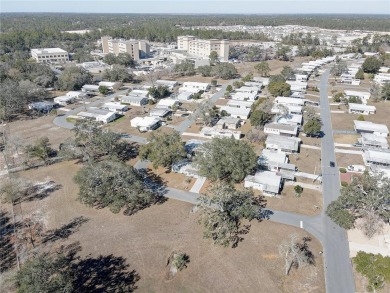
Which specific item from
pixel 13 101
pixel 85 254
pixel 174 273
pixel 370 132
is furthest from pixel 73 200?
pixel 370 132

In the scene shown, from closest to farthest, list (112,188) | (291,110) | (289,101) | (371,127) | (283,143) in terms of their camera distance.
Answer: (112,188) < (283,143) < (371,127) < (291,110) < (289,101)

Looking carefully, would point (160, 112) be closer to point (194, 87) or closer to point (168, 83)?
point (194, 87)

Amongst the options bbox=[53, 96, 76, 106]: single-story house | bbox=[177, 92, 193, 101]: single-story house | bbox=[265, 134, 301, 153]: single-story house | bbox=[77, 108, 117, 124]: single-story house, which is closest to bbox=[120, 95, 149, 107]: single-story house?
bbox=[177, 92, 193, 101]: single-story house

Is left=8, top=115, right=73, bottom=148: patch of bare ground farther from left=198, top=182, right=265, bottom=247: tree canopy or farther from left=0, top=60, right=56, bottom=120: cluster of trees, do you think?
left=198, top=182, right=265, bottom=247: tree canopy

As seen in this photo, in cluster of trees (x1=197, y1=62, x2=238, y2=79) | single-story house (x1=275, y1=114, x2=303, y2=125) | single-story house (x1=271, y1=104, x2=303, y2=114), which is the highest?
cluster of trees (x1=197, y1=62, x2=238, y2=79)

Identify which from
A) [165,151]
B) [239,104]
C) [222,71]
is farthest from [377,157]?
[222,71]

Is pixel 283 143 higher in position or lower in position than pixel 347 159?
higher
